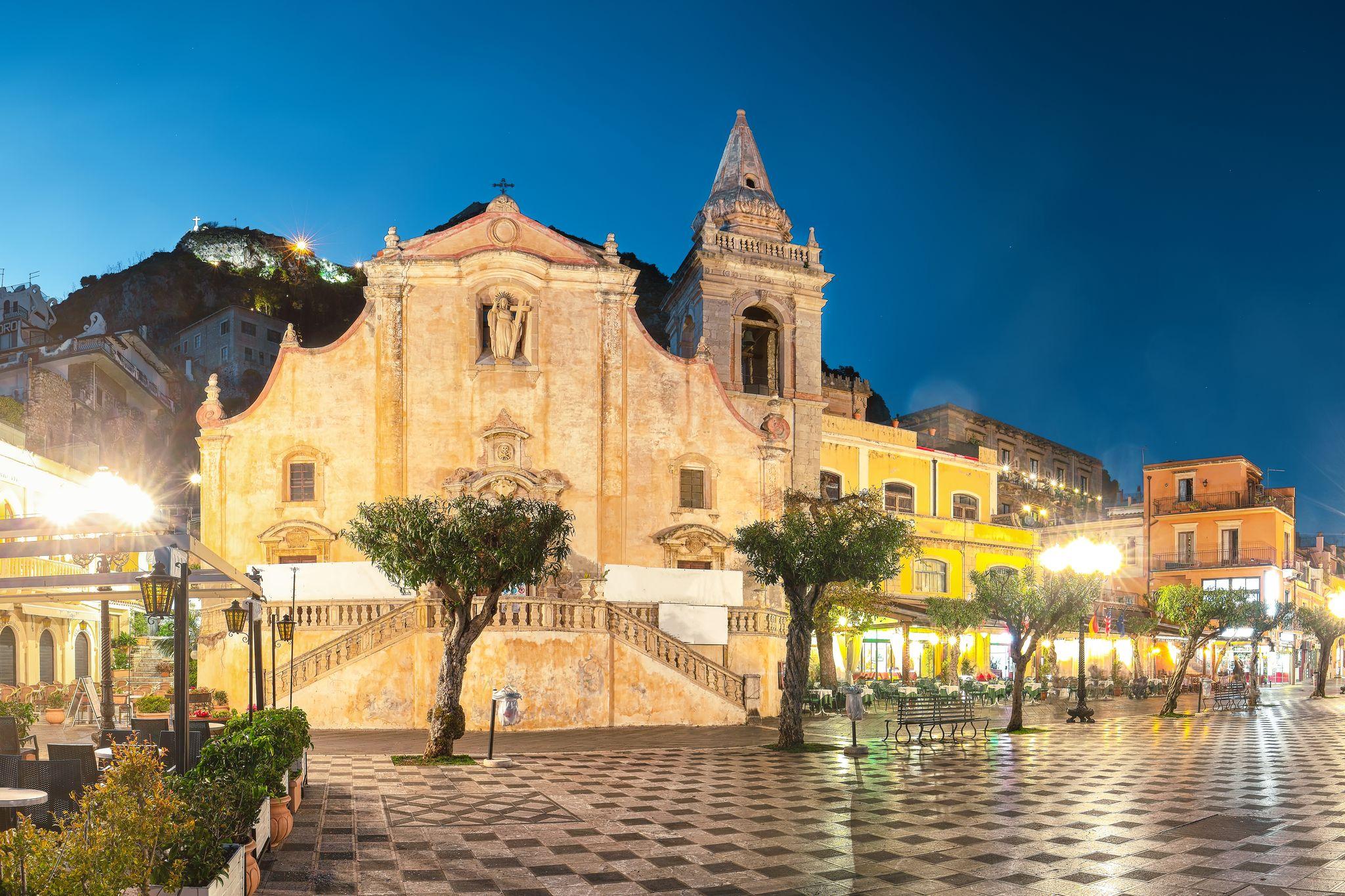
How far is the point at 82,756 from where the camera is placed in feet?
36.7

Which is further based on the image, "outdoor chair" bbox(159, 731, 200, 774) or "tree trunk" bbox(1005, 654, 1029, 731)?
"tree trunk" bbox(1005, 654, 1029, 731)

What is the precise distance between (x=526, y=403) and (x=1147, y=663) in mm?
40534

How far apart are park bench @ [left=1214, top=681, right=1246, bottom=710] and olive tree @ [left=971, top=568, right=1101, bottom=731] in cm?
1276

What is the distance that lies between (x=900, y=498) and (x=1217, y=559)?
2590 centimetres

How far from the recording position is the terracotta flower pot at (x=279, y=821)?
37.0 feet

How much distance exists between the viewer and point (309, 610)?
28.1 metres

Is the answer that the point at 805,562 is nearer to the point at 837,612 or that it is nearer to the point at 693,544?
the point at 693,544

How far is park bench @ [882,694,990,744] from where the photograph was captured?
23.6 m

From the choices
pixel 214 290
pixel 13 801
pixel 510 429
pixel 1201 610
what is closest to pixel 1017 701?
pixel 1201 610

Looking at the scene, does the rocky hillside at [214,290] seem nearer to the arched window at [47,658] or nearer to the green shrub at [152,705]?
the arched window at [47,658]

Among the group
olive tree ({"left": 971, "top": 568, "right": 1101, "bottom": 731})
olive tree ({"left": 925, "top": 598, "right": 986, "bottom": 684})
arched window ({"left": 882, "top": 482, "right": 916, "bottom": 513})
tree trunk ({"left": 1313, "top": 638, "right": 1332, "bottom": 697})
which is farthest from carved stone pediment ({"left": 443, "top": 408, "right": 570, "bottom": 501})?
tree trunk ({"left": 1313, "top": 638, "right": 1332, "bottom": 697})

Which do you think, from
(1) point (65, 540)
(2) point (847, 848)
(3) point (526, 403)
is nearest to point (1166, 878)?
(2) point (847, 848)

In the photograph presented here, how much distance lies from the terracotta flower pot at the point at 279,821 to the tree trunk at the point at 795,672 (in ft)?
40.8

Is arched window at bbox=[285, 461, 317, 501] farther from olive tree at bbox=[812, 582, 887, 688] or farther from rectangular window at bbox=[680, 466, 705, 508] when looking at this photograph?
olive tree at bbox=[812, 582, 887, 688]
